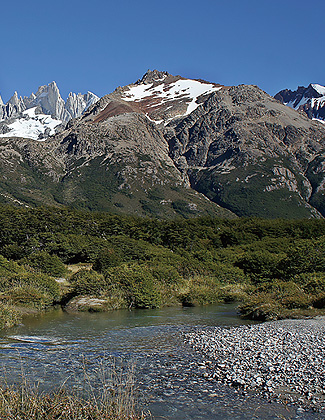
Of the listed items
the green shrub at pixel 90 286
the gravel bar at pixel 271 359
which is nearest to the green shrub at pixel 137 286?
the green shrub at pixel 90 286

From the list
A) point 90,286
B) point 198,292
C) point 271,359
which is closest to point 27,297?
point 90,286

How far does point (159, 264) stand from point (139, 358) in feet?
92.7

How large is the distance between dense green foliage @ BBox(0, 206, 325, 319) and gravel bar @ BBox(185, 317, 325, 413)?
22.8 ft

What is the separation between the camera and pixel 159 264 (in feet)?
148

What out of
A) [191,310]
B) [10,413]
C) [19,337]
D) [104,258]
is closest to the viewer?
[10,413]

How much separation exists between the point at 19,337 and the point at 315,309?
1920 centimetres

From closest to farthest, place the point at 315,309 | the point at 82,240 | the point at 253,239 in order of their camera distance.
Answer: the point at 315,309, the point at 82,240, the point at 253,239

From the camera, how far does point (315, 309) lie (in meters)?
27.7

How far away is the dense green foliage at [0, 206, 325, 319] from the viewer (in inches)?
1328

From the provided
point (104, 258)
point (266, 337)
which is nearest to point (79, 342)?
point (266, 337)

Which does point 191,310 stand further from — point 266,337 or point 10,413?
point 10,413

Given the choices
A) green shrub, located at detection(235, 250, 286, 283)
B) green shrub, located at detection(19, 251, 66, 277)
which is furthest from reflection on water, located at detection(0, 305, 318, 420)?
green shrub, located at detection(235, 250, 286, 283)

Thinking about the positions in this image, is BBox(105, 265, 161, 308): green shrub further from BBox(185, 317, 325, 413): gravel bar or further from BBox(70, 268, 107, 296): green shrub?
BBox(185, 317, 325, 413): gravel bar

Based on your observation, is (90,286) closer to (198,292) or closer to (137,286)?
(137,286)
